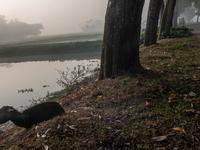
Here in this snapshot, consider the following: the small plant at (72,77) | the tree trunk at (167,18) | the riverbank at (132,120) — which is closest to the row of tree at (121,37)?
the riverbank at (132,120)

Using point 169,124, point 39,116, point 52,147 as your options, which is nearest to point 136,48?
point 169,124

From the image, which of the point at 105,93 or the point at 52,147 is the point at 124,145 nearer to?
the point at 52,147

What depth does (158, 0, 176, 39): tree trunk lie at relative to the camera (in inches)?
451

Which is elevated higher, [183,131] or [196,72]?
[196,72]

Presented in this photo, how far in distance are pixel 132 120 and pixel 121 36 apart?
2590 mm

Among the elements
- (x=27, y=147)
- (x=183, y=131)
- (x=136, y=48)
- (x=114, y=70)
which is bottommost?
(x=27, y=147)

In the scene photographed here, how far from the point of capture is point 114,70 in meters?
5.10

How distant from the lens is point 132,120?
303 centimetres

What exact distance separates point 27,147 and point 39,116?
4.16 feet

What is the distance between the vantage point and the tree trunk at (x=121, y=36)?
473cm

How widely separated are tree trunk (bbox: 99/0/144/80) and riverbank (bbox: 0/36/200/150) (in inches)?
30.0

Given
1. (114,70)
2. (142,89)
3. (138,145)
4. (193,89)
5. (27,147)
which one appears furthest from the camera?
(114,70)

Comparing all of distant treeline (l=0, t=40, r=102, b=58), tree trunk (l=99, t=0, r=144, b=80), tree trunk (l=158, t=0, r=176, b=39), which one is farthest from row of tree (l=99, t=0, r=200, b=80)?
distant treeline (l=0, t=40, r=102, b=58)

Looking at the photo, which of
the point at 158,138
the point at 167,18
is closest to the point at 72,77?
the point at 158,138
